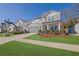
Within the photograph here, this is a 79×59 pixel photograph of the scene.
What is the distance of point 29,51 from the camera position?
416cm

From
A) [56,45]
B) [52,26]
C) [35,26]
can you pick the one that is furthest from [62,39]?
[35,26]

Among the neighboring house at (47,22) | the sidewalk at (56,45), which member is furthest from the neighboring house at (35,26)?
the sidewalk at (56,45)

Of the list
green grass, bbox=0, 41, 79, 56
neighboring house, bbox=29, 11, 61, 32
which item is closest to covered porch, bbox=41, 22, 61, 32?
neighboring house, bbox=29, 11, 61, 32

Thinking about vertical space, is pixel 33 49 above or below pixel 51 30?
below

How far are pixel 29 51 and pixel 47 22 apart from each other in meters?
0.48

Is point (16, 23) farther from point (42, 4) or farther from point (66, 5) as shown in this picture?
point (66, 5)

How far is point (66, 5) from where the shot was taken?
4160mm

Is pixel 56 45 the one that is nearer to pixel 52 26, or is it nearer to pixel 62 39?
pixel 62 39

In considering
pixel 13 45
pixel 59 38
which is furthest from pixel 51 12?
pixel 13 45

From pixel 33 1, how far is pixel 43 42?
60 cm

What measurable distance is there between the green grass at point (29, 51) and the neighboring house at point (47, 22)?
0.26m

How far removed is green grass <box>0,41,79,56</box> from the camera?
4125 millimetres

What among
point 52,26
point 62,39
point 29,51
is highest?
point 52,26

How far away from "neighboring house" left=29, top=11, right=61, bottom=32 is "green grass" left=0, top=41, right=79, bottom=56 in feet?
0.87
